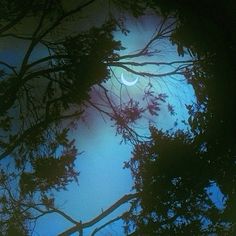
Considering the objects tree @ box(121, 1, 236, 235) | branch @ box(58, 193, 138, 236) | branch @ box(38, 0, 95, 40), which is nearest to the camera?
tree @ box(121, 1, 236, 235)

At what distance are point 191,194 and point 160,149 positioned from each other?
2.33 ft

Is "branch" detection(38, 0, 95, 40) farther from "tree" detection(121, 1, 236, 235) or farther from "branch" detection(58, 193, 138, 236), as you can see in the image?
"branch" detection(58, 193, 138, 236)

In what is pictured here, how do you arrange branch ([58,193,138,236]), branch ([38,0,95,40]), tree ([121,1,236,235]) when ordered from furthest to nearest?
branch ([58,193,138,236]), branch ([38,0,95,40]), tree ([121,1,236,235])

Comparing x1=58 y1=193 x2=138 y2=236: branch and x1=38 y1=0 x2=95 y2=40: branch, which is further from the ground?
x1=38 y1=0 x2=95 y2=40: branch

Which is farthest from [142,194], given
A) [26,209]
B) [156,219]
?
[26,209]

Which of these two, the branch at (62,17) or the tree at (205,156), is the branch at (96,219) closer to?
the tree at (205,156)

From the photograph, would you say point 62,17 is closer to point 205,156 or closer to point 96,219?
point 205,156

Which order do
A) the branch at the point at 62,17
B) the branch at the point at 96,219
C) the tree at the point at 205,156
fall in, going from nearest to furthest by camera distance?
the tree at the point at 205,156, the branch at the point at 62,17, the branch at the point at 96,219

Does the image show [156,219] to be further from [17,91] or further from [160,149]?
[17,91]

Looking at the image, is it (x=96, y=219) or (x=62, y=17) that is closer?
(x=62, y=17)

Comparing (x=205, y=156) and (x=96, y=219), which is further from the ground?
(x=96, y=219)

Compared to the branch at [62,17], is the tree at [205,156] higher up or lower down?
lower down

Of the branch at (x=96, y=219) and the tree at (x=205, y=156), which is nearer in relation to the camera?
the tree at (x=205, y=156)

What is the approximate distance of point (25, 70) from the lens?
17.1 ft
